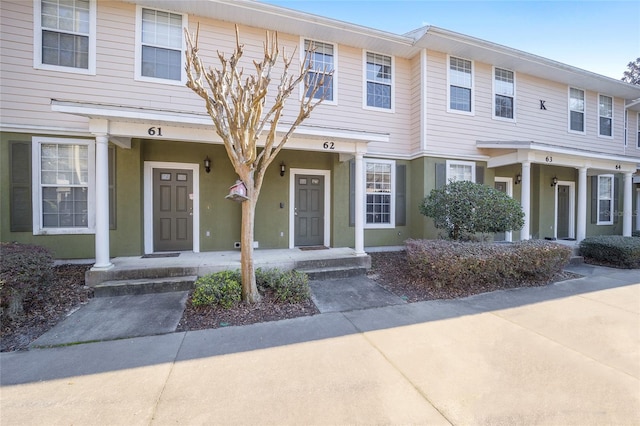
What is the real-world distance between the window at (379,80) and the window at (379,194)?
1.67 m

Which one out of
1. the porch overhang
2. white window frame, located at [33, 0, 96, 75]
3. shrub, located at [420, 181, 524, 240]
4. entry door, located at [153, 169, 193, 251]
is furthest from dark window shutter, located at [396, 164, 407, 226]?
white window frame, located at [33, 0, 96, 75]

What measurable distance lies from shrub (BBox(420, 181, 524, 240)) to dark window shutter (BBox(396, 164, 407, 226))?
154 cm

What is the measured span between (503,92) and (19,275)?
1168cm

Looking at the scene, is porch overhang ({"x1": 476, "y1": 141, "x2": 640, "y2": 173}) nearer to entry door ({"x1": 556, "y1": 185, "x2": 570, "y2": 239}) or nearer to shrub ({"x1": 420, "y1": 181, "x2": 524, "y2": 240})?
entry door ({"x1": 556, "y1": 185, "x2": 570, "y2": 239})

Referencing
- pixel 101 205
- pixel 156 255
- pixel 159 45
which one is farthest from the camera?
pixel 156 255

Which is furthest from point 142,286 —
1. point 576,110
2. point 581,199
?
point 576,110

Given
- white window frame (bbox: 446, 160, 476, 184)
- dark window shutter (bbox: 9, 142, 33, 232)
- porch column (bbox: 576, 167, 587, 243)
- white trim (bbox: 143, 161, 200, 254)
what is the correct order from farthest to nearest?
porch column (bbox: 576, 167, 587, 243) < white window frame (bbox: 446, 160, 476, 184) < white trim (bbox: 143, 161, 200, 254) < dark window shutter (bbox: 9, 142, 33, 232)

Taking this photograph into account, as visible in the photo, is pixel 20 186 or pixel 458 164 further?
pixel 458 164

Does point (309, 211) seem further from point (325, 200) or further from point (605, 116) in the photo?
point (605, 116)

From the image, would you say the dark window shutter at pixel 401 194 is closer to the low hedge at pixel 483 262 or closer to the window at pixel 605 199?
the low hedge at pixel 483 262

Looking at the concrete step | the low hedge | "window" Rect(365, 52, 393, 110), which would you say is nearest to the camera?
the concrete step

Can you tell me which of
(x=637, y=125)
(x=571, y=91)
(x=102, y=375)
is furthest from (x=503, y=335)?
(x=637, y=125)

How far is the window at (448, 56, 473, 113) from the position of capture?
25.7 feet

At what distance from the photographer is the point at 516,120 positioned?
8.64 m
